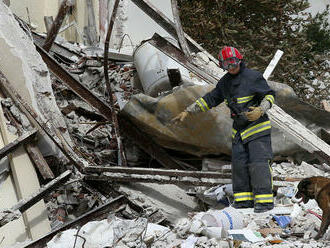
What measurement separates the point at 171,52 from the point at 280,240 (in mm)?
3371

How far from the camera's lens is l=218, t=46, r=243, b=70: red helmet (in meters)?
3.87

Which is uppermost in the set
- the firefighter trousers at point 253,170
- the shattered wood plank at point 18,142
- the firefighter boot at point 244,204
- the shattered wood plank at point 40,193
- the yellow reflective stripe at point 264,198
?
the shattered wood plank at point 18,142

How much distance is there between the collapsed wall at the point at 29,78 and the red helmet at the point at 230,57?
189 cm

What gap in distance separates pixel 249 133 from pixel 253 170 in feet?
0.98

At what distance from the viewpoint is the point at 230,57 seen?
12.7ft

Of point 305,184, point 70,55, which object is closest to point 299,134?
point 305,184

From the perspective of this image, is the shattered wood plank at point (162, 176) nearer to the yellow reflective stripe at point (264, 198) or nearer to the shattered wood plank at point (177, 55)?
the yellow reflective stripe at point (264, 198)

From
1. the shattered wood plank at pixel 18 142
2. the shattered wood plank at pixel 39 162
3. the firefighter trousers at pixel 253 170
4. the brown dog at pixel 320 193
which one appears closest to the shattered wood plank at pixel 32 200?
the shattered wood plank at pixel 39 162

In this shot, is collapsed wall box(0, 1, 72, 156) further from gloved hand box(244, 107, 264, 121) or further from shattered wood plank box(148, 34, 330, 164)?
shattered wood plank box(148, 34, 330, 164)

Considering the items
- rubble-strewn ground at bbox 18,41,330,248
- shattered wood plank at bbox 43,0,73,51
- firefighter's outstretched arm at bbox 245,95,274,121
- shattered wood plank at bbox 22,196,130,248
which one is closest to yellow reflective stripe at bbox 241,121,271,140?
firefighter's outstretched arm at bbox 245,95,274,121

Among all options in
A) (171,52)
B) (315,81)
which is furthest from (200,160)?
(315,81)

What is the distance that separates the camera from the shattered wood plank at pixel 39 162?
4.50 meters

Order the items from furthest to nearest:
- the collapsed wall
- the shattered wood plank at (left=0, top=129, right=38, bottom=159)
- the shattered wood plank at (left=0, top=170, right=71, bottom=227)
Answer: the collapsed wall, the shattered wood plank at (left=0, top=129, right=38, bottom=159), the shattered wood plank at (left=0, top=170, right=71, bottom=227)

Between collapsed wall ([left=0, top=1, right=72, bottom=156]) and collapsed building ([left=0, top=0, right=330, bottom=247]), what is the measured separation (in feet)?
0.04
